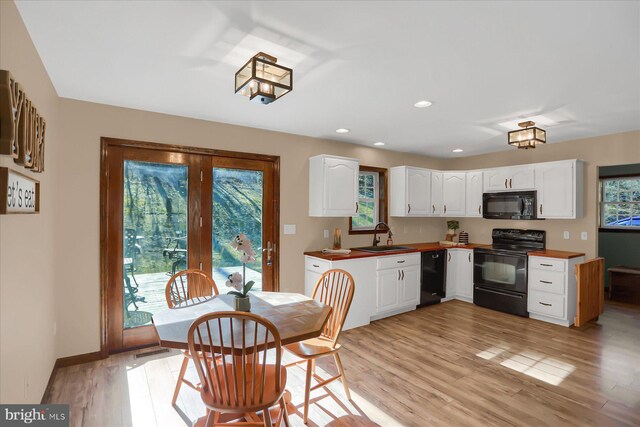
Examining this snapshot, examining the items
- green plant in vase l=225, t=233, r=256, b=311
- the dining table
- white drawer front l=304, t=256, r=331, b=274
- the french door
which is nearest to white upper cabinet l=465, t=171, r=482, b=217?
white drawer front l=304, t=256, r=331, b=274

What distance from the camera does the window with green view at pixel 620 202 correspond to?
18.0 ft

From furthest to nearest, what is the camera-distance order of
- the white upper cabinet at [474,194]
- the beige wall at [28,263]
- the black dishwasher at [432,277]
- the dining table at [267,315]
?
the white upper cabinet at [474,194] → the black dishwasher at [432,277] → the dining table at [267,315] → the beige wall at [28,263]

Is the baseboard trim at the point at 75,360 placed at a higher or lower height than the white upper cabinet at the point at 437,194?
lower

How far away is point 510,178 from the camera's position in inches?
195

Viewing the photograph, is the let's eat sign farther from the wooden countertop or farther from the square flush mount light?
the wooden countertop

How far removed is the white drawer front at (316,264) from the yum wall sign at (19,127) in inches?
109

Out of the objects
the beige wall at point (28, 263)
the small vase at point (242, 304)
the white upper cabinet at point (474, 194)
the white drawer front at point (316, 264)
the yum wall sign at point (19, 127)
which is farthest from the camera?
the white upper cabinet at point (474, 194)

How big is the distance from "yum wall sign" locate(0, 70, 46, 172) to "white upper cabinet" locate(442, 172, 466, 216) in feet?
17.4

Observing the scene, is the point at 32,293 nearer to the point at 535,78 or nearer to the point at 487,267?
the point at 535,78

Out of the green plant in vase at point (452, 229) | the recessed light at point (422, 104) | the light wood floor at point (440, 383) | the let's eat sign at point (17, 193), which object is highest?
the recessed light at point (422, 104)

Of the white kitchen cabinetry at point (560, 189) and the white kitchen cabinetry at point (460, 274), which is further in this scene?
the white kitchen cabinetry at point (460, 274)

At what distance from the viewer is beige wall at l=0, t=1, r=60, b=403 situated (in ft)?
5.22

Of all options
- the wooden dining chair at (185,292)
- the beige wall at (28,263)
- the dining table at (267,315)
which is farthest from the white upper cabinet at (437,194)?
the beige wall at (28,263)

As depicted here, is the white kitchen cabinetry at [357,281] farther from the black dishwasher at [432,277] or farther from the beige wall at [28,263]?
the beige wall at [28,263]
